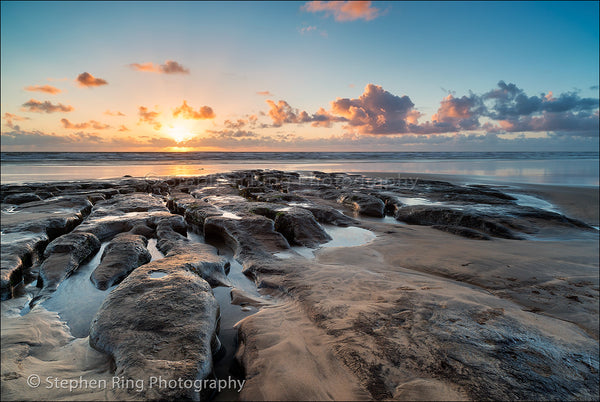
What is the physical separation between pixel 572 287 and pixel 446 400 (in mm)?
2920

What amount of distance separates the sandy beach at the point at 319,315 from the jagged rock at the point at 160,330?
0.01 m

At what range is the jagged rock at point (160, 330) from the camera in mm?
1775

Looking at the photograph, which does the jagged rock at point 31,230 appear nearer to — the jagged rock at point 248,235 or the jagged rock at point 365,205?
the jagged rock at point 248,235

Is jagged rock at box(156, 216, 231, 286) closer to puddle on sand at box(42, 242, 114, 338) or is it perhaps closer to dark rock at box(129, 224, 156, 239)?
dark rock at box(129, 224, 156, 239)

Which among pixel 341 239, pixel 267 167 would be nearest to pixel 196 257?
pixel 341 239

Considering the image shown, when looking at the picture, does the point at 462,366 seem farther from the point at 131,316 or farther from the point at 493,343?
the point at 131,316

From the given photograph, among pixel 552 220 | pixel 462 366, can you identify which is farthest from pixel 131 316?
pixel 552 220

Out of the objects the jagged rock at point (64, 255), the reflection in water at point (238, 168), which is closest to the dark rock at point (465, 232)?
the jagged rock at point (64, 255)

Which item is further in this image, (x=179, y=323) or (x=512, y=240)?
(x=512, y=240)

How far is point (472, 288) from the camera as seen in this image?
3488mm

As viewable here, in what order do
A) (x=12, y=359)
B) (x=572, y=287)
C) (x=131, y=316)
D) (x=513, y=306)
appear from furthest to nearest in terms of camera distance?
(x=572, y=287) → (x=513, y=306) → (x=131, y=316) → (x=12, y=359)

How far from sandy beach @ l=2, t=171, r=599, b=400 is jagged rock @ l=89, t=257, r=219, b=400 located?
12mm

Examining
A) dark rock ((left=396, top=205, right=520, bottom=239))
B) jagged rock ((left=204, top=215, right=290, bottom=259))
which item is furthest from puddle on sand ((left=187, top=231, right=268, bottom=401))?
dark rock ((left=396, top=205, right=520, bottom=239))

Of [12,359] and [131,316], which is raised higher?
[131,316]
